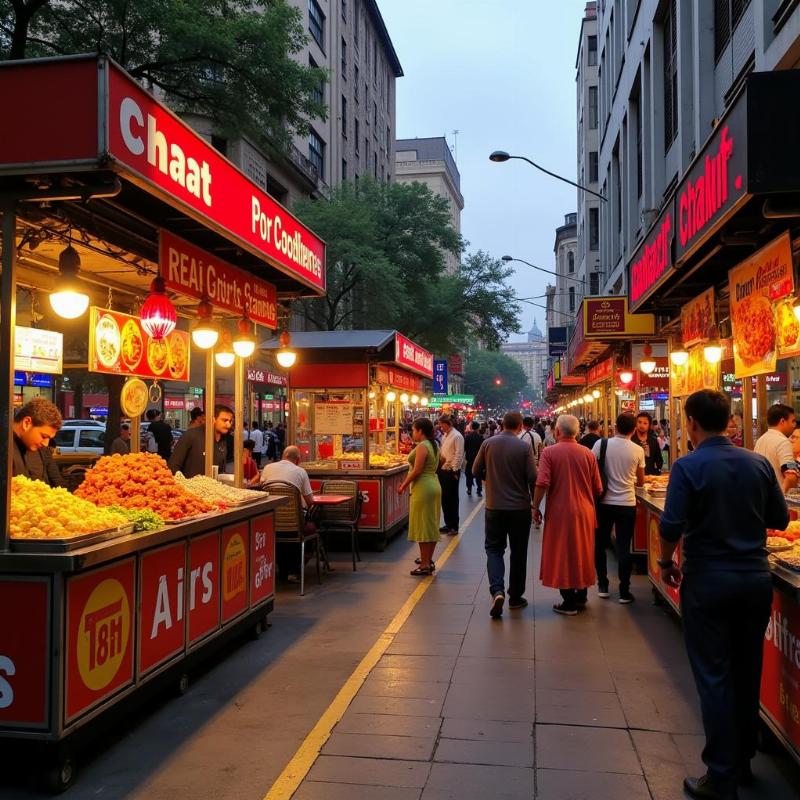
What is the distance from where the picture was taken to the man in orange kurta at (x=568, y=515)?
7.88 meters

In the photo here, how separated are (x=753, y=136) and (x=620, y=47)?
29446 mm

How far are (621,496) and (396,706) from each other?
4.39m

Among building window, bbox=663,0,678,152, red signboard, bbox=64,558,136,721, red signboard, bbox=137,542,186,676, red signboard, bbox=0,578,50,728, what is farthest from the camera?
building window, bbox=663,0,678,152

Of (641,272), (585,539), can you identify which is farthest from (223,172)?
(641,272)

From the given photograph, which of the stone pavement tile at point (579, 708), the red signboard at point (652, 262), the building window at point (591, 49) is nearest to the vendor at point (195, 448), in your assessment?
the red signboard at point (652, 262)

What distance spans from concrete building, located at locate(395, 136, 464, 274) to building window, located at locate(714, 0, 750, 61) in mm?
87119

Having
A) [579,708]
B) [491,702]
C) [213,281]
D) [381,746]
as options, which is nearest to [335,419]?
[213,281]

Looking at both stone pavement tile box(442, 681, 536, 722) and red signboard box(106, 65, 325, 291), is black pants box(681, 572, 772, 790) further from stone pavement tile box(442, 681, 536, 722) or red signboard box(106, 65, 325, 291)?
red signboard box(106, 65, 325, 291)

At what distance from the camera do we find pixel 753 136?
4742mm

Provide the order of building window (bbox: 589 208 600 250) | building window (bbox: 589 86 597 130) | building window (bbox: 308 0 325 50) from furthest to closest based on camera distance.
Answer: building window (bbox: 589 86 597 130) → building window (bbox: 589 208 600 250) → building window (bbox: 308 0 325 50)

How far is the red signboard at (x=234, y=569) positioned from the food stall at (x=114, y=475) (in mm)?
24

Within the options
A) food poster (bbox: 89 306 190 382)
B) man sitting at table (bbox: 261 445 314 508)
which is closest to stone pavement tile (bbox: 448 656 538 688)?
man sitting at table (bbox: 261 445 314 508)

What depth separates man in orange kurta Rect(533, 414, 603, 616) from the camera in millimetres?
7875

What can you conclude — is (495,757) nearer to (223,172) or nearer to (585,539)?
(585,539)
